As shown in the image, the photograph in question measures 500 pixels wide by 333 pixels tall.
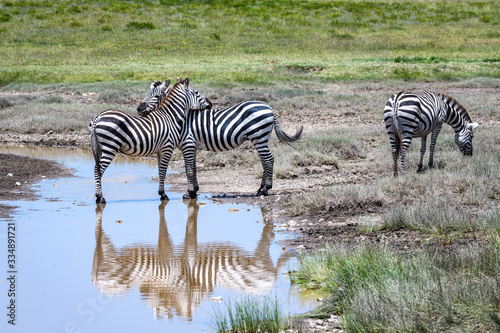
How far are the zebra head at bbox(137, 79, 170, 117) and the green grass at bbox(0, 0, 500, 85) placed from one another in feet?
53.9

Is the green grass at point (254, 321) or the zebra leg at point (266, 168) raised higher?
the zebra leg at point (266, 168)

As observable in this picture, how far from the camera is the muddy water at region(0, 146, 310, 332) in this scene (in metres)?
6.12

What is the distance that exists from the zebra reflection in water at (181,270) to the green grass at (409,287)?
0.71 metres

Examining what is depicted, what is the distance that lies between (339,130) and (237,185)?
6033 millimetres

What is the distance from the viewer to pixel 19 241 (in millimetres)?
8930

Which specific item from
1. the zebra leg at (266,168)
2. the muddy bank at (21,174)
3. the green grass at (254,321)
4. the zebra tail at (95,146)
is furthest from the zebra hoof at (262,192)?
the green grass at (254,321)

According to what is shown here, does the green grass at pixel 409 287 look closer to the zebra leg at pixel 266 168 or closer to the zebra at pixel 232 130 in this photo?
the zebra leg at pixel 266 168

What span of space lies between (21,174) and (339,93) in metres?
15.6

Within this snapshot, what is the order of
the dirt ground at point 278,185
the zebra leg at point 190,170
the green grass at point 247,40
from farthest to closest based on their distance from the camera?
the green grass at point 247,40 → the zebra leg at point 190,170 → the dirt ground at point 278,185

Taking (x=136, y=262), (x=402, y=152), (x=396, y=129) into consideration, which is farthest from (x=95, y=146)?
(x=402, y=152)

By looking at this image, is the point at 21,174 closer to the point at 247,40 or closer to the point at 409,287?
the point at 409,287

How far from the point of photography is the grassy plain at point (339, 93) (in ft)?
19.2

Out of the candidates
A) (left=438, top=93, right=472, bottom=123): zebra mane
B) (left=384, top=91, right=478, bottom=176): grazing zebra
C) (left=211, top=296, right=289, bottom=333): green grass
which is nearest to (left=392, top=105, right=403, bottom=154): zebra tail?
(left=384, top=91, right=478, bottom=176): grazing zebra

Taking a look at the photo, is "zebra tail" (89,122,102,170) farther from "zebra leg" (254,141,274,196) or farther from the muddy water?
"zebra leg" (254,141,274,196)
